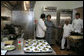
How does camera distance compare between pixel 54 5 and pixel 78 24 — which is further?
pixel 54 5

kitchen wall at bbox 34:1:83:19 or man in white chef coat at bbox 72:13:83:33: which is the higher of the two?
kitchen wall at bbox 34:1:83:19

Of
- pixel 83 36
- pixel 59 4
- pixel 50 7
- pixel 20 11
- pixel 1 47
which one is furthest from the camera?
pixel 59 4

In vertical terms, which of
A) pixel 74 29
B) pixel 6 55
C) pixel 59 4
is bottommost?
pixel 6 55

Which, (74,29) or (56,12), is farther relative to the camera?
(56,12)

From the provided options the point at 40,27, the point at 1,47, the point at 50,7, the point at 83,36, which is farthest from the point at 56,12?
the point at 1,47

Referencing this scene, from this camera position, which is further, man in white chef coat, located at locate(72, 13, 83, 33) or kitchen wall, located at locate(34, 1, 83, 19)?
kitchen wall, located at locate(34, 1, 83, 19)

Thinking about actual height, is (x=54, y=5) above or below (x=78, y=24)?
above

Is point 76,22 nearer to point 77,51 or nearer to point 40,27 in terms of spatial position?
point 77,51

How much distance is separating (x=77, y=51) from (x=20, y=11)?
2.40 metres

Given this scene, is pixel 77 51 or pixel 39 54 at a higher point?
pixel 39 54

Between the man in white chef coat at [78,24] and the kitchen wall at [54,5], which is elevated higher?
the kitchen wall at [54,5]

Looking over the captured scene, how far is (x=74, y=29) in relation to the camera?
359cm

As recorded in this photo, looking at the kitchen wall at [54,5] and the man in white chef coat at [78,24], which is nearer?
the man in white chef coat at [78,24]

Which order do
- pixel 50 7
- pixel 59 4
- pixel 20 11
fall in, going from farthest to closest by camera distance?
pixel 59 4
pixel 50 7
pixel 20 11
